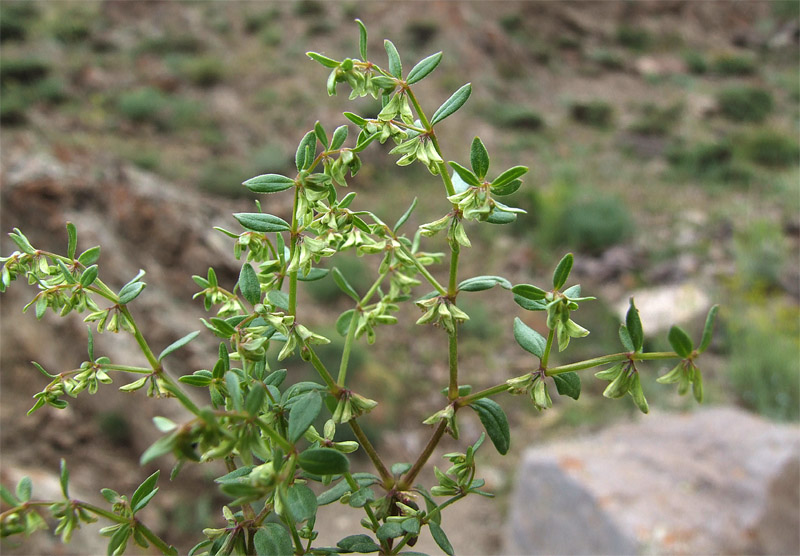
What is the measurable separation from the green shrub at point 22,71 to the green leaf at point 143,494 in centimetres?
909

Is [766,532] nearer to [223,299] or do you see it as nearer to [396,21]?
[223,299]

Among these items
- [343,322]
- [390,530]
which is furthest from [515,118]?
[390,530]

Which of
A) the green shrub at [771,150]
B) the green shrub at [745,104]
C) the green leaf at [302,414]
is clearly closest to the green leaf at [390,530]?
the green leaf at [302,414]

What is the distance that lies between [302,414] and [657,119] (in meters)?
9.99

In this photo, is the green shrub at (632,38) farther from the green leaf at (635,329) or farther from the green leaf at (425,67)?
the green leaf at (635,329)

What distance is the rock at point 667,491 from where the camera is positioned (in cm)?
229

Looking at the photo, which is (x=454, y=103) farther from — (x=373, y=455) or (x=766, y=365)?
(x=766, y=365)

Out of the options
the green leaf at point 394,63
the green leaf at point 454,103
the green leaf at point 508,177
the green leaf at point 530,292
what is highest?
the green leaf at point 394,63

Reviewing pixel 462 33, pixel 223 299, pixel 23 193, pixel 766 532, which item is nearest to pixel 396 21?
pixel 462 33

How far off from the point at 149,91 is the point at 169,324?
5.83m

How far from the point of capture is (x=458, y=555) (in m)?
3.38

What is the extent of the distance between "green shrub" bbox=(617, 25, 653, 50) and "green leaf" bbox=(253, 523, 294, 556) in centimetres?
1335

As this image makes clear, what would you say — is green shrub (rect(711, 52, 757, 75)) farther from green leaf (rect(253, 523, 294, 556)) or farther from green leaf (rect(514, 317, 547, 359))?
green leaf (rect(253, 523, 294, 556))

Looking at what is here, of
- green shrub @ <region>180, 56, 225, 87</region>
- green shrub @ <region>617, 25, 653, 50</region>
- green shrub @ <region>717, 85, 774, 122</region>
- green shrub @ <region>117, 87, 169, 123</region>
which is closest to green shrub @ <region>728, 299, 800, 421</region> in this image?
green shrub @ <region>717, 85, 774, 122</region>
